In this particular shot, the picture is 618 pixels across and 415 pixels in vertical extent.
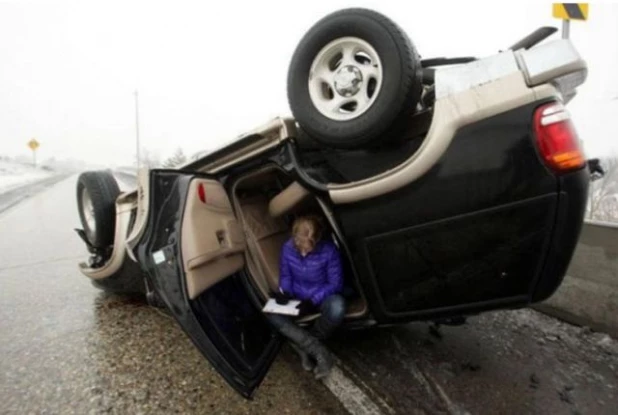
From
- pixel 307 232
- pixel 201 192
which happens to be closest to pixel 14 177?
pixel 201 192

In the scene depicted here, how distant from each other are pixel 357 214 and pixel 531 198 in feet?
2.46

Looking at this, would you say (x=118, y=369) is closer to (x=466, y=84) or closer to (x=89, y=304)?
(x=89, y=304)

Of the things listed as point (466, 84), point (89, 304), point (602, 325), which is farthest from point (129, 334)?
point (602, 325)

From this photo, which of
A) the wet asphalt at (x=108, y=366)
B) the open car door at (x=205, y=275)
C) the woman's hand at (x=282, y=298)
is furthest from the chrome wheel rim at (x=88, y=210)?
the woman's hand at (x=282, y=298)

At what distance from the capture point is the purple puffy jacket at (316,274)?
8.50 feet

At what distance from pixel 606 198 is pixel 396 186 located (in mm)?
4845

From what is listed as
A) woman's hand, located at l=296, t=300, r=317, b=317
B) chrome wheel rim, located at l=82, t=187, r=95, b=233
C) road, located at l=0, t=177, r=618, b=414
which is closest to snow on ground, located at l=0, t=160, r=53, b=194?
chrome wheel rim, located at l=82, t=187, r=95, b=233

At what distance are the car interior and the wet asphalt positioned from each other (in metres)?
0.55

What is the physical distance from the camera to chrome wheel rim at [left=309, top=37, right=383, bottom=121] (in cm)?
204

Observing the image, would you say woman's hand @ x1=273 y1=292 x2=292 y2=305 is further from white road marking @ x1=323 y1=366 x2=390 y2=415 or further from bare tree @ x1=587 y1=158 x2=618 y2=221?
bare tree @ x1=587 y1=158 x2=618 y2=221

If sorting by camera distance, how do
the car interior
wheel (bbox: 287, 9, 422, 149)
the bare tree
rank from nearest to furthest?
wheel (bbox: 287, 9, 422, 149) → the car interior → the bare tree

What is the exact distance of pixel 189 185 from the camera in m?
2.36

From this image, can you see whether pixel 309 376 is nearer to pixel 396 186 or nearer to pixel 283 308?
pixel 283 308

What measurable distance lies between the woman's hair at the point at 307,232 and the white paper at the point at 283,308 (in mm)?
344
